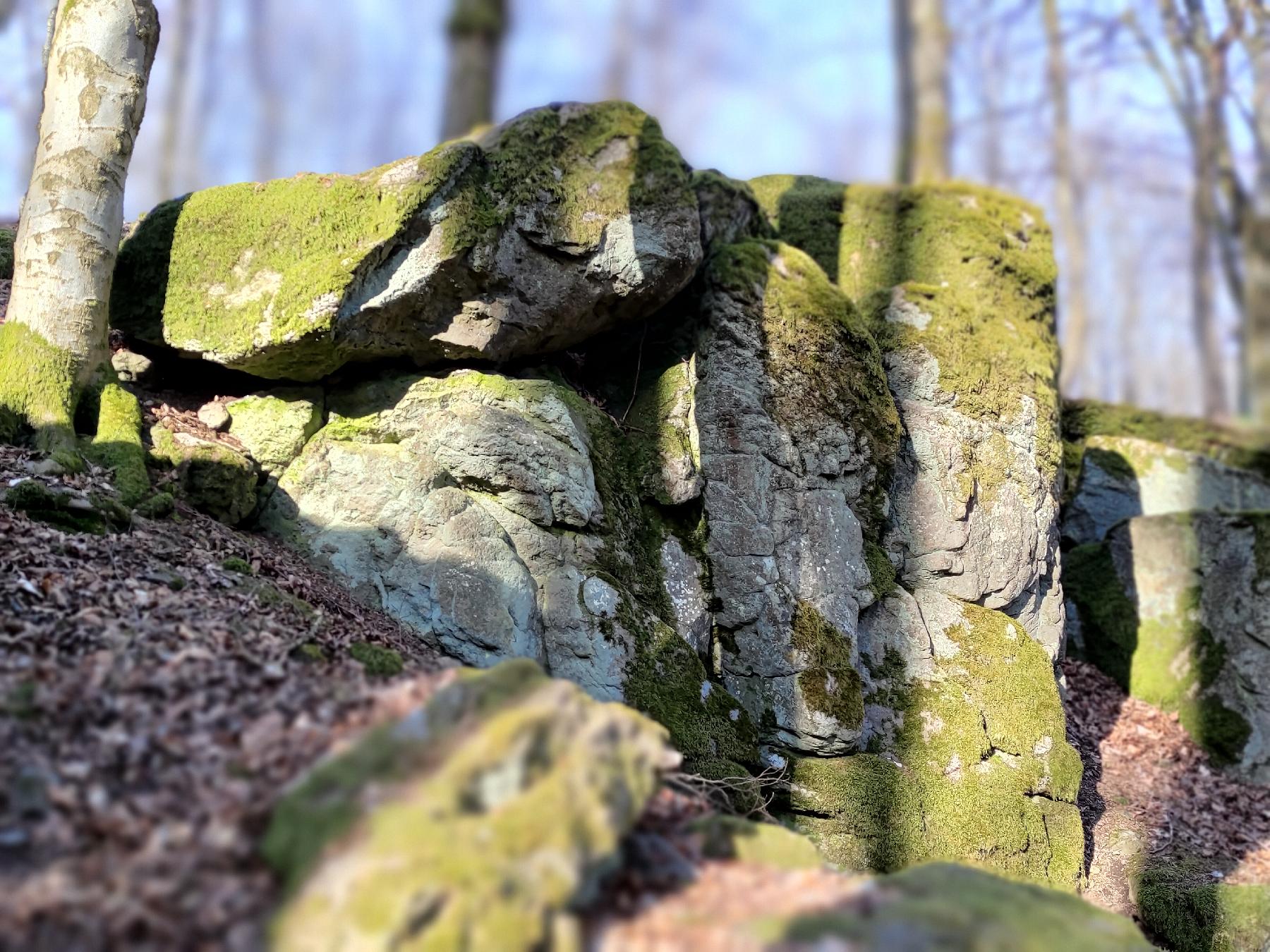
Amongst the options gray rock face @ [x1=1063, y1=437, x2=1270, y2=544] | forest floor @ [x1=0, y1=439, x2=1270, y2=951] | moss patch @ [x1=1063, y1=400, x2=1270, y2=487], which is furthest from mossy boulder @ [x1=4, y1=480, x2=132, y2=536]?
moss patch @ [x1=1063, y1=400, x2=1270, y2=487]

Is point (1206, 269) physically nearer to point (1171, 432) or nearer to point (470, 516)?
point (1171, 432)

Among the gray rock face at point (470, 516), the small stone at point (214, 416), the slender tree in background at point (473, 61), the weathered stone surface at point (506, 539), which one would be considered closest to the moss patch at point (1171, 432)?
the weathered stone surface at point (506, 539)

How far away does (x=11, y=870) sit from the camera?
2.52m

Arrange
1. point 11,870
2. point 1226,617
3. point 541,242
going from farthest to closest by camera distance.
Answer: point 1226,617 → point 541,242 → point 11,870

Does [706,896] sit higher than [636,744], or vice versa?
[636,744]

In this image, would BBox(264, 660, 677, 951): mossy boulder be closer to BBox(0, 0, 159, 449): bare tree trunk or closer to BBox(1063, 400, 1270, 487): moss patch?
BBox(0, 0, 159, 449): bare tree trunk

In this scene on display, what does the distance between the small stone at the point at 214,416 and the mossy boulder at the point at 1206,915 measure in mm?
8041

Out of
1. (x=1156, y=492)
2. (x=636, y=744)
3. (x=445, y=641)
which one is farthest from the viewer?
(x=1156, y=492)

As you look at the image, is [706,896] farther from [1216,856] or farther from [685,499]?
[1216,856]

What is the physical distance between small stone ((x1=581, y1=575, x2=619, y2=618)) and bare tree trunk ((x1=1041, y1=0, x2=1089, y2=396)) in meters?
14.9

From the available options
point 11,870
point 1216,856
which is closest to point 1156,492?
point 1216,856

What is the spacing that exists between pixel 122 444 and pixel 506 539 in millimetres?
2684

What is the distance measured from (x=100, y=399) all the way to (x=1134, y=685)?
34.7 ft

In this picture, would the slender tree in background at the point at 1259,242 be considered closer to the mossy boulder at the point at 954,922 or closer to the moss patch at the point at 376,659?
the mossy boulder at the point at 954,922
